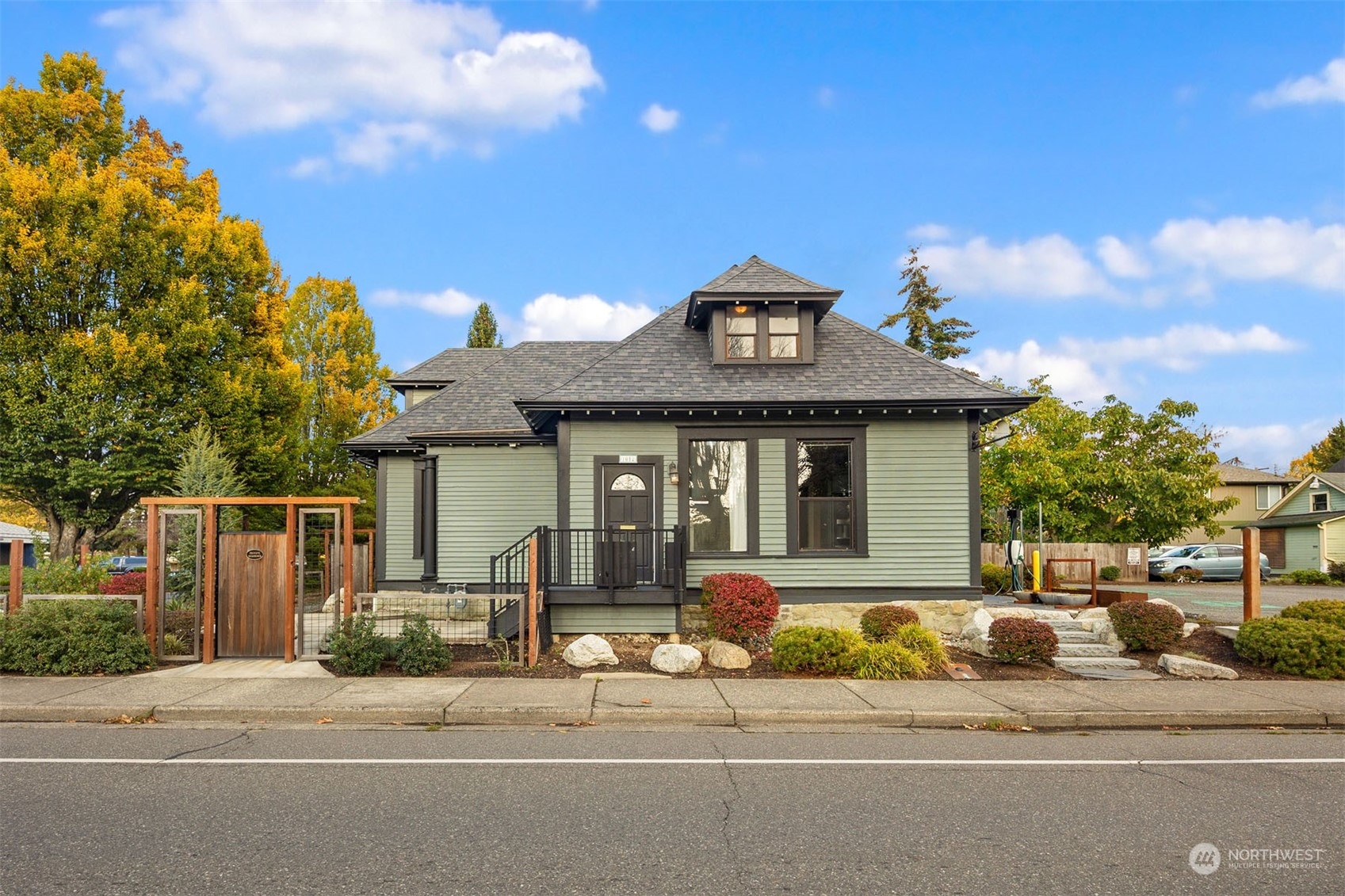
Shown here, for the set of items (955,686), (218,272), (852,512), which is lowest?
(955,686)

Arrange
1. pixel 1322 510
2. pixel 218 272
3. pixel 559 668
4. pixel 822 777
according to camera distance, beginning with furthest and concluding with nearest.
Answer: pixel 1322 510 < pixel 218 272 < pixel 559 668 < pixel 822 777

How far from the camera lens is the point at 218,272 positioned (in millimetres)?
23688

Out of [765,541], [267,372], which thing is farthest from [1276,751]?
[267,372]

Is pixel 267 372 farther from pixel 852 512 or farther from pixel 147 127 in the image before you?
pixel 852 512

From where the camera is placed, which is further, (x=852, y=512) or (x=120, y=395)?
(x=120, y=395)

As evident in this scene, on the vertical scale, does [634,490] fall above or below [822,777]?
above

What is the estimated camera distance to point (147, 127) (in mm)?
25438

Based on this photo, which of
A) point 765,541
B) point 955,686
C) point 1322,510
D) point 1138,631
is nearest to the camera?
point 955,686

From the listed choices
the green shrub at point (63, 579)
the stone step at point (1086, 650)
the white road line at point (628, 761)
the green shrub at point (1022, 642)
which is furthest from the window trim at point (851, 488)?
the green shrub at point (63, 579)

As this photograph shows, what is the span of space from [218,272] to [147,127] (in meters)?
6.15

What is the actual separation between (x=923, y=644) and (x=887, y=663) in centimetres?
98

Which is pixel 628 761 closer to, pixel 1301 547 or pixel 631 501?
pixel 631 501

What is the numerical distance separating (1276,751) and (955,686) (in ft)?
10.9

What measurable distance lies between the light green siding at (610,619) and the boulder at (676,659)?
1757 mm
